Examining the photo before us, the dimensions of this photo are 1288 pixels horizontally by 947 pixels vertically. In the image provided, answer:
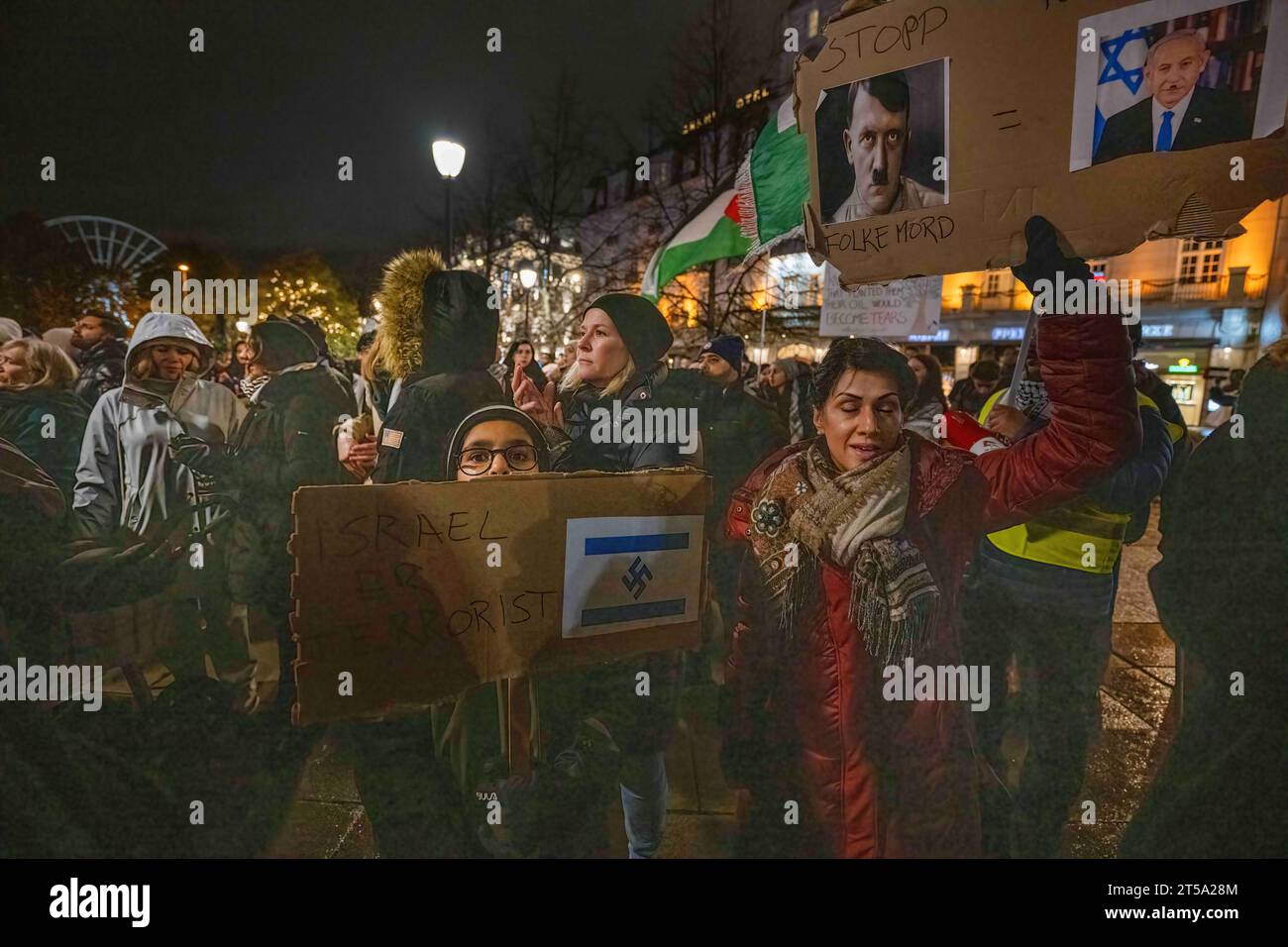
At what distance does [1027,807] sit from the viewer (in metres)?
2.74

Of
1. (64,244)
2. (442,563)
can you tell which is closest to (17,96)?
(64,244)

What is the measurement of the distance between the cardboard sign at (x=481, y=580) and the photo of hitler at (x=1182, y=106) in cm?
192

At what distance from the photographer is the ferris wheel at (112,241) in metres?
2.49

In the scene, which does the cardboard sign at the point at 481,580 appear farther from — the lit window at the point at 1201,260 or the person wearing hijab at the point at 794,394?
the lit window at the point at 1201,260

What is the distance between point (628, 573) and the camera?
8.59 ft

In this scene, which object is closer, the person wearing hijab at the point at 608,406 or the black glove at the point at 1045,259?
the black glove at the point at 1045,259

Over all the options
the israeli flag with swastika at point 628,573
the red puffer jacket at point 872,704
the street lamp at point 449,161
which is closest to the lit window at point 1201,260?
the red puffer jacket at point 872,704

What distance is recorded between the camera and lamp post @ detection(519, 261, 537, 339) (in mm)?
2654

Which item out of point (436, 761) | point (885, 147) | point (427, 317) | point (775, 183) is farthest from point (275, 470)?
point (885, 147)

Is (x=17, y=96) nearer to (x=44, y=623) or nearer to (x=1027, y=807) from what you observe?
(x=44, y=623)

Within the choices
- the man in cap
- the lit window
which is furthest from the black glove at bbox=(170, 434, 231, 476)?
the lit window

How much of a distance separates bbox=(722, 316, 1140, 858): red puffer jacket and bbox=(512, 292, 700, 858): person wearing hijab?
0.37m

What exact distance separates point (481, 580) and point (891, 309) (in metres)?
1.81
